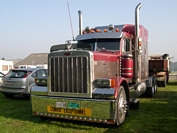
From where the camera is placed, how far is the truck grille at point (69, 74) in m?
5.26

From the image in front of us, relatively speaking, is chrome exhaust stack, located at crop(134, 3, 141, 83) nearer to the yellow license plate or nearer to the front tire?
the front tire

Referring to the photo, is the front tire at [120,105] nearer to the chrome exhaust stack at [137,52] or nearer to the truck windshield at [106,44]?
the truck windshield at [106,44]

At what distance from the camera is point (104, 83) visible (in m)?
5.20

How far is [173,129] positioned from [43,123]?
10.6ft

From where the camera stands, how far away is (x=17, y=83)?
9680 mm

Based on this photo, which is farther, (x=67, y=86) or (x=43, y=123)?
(x=43, y=123)

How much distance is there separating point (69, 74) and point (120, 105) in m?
1.44

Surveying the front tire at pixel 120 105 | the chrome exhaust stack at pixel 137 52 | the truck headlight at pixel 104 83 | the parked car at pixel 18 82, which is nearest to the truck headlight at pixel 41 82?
the truck headlight at pixel 104 83

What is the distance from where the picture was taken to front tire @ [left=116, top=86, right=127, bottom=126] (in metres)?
5.24

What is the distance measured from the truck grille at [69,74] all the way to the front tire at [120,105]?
84cm

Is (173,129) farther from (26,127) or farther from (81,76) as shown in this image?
(26,127)

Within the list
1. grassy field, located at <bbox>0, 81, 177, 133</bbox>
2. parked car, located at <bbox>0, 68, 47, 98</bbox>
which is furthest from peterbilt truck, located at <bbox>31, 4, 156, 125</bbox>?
parked car, located at <bbox>0, 68, 47, 98</bbox>

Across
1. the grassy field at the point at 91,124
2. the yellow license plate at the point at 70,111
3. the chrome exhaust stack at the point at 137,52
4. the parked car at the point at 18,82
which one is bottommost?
the grassy field at the point at 91,124

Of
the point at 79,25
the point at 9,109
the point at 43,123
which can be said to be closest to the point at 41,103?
the point at 43,123
